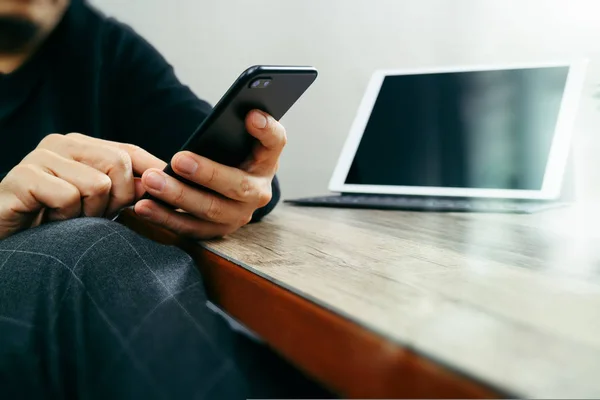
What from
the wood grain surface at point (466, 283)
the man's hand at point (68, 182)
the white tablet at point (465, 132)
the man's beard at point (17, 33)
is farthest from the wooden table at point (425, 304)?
the man's beard at point (17, 33)

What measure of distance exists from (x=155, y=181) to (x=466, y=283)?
1.09ft

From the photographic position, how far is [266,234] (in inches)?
26.0

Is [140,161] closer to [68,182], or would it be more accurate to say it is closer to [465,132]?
[68,182]

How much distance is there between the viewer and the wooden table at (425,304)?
259mm

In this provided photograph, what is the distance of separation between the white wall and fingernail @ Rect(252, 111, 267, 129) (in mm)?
795

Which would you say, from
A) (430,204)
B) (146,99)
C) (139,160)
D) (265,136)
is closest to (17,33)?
(146,99)

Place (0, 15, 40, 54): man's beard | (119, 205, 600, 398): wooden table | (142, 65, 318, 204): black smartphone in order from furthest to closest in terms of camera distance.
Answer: (0, 15, 40, 54): man's beard < (142, 65, 318, 204): black smartphone < (119, 205, 600, 398): wooden table

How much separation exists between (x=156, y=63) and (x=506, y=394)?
93cm

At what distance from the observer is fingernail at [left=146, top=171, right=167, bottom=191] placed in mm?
570

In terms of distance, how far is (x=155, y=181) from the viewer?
572 mm

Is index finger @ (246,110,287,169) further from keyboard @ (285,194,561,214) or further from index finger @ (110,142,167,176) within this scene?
keyboard @ (285,194,561,214)

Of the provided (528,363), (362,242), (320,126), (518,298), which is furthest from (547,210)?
(320,126)

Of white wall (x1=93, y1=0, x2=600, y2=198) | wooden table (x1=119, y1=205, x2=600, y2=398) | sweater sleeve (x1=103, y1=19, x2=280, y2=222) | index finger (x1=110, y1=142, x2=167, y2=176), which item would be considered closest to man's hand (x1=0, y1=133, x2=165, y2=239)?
index finger (x1=110, y1=142, x2=167, y2=176)

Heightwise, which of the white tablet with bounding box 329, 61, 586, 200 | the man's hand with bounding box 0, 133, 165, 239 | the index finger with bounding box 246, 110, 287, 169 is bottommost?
the man's hand with bounding box 0, 133, 165, 239
